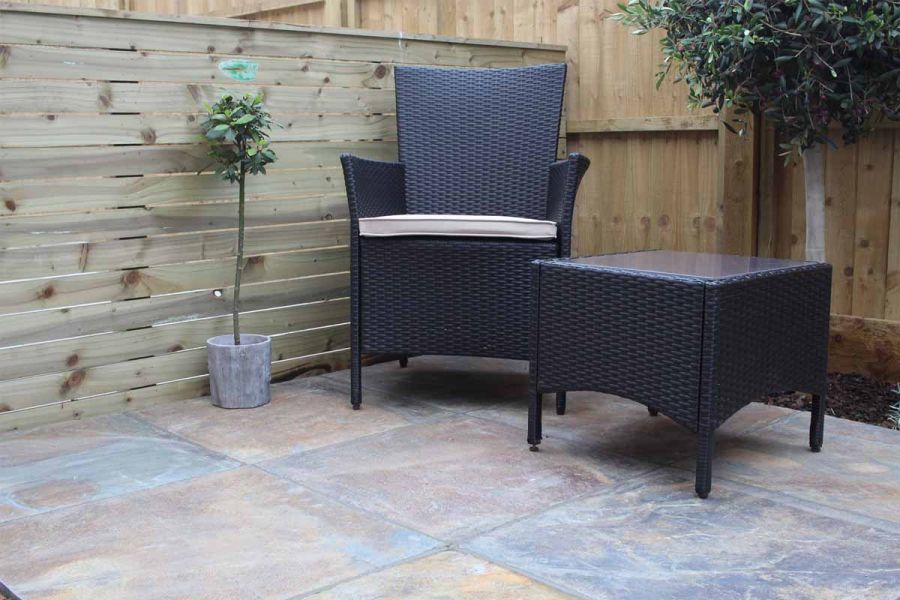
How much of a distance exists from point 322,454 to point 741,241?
5.63 feet

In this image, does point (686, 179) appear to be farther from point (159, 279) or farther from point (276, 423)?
point (159, 279)

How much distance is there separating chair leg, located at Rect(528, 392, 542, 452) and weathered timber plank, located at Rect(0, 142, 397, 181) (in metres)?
1.22

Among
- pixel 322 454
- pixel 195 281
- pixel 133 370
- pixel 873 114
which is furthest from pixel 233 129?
pixel 873 114

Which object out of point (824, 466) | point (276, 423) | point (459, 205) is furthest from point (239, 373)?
point (824, 466)

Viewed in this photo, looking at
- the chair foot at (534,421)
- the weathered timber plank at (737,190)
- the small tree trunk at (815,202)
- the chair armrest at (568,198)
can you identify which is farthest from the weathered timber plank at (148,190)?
the small tree trunk at (815,202)

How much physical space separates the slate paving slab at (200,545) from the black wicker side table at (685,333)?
63 cm

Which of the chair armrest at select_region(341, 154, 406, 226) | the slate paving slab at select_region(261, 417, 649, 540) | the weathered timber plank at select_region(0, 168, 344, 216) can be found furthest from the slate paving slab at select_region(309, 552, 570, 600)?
the weathered timber plank at select_region(0, 168, 344, 216)

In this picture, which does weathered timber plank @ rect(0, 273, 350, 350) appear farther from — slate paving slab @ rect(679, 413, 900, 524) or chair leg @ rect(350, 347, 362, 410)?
slate paving slab @ rect(679, 413, 900, 524)

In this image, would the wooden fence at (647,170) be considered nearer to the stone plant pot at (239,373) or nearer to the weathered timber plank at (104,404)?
the weathered timber plank at (104,404)

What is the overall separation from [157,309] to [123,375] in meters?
0.22

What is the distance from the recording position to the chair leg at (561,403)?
2.79 metres

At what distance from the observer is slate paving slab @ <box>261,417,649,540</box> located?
2043 millimetres

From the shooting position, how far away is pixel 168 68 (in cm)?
284

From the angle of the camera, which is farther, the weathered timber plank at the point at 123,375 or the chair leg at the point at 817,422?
the weathered timber plank at the point at 123,375
